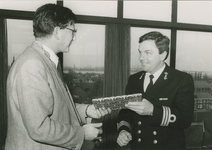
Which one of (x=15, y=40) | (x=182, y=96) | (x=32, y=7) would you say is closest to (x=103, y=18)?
(x=32, y=7)

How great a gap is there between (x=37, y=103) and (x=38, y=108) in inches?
1.0

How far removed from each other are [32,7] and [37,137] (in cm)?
247

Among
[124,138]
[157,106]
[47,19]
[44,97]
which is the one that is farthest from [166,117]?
[47,19]

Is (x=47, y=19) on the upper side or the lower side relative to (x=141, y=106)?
upper

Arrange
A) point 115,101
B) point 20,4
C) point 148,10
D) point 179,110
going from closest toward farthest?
point 115,101 < point 179,110 < point 20,4 < point 148,10

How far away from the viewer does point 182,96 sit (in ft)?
5.72

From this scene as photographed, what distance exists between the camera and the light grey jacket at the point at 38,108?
1.02 m

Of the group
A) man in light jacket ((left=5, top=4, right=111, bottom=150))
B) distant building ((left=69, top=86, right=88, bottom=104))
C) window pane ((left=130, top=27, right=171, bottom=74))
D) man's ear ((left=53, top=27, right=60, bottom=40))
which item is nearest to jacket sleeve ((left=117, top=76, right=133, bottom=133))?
man in light jacket ((left=5, top=4, right=111, bottom=150))

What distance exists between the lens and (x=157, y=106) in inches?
65.6

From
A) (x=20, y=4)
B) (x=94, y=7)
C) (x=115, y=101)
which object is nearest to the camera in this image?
(x=115, y=101)

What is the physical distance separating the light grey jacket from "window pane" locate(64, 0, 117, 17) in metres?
2.11

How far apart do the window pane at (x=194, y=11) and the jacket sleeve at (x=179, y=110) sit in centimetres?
227

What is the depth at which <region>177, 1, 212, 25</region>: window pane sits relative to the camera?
11.9ft

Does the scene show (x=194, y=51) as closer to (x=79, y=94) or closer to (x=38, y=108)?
(x=79, y=94)
